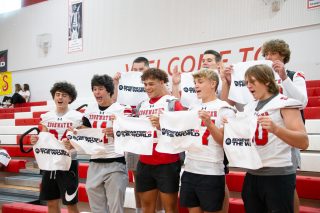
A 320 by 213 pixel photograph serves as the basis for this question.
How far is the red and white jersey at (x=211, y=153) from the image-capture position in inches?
89.4

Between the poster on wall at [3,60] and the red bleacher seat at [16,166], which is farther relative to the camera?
the poster on wall at [3,60]

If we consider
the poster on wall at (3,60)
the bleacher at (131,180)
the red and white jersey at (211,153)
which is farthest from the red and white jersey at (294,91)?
the poster on wall at (3,60)

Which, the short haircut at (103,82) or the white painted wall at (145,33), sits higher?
the white painted wall at (145,33)

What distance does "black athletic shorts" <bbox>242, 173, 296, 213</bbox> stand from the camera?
76.4 inches

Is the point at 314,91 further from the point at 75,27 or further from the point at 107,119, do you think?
the point at 75,27

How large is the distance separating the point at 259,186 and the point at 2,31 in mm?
12328

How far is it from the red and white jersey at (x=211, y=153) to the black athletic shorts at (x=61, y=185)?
1.13 meters

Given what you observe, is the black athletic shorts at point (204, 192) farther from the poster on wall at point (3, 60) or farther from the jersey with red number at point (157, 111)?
the poster on wall at point (3, 60)

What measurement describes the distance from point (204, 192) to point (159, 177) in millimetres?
385

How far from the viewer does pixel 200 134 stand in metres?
2.33

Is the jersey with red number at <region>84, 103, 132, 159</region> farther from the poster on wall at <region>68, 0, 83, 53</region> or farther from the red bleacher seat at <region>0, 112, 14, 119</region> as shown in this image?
the poster on wall at <region>68, 0, 83, 53</region>

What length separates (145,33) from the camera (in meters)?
8.84

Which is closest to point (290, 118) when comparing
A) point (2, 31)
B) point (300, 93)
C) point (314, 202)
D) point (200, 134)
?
point (300, 93)

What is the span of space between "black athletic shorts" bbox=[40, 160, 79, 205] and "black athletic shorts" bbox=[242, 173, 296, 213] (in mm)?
1521
